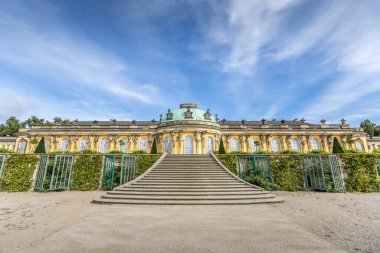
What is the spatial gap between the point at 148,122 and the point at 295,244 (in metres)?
47.9

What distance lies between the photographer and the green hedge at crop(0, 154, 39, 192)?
1389 centimetres

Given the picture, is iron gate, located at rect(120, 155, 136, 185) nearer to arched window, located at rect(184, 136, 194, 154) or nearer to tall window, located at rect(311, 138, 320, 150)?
arched window, located at rect(184, 136, 194, 154)

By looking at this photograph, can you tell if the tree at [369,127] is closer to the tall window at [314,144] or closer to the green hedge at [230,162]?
the tall window at [314,144]

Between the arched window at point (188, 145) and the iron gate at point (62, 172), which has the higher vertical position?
→ the arched window at point (188, 145)

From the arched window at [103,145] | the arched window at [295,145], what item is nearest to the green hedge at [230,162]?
the arched window at [295,145]

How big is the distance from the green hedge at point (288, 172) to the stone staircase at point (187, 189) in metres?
3.99

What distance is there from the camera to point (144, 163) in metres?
16.4

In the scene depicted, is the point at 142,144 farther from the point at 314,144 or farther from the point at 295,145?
the point at 314,144

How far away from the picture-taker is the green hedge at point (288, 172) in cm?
1440

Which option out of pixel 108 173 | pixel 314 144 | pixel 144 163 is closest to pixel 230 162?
pixel 144 163

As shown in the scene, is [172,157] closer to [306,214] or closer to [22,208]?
[22,208]

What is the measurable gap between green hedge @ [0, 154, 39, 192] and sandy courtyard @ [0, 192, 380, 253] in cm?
696

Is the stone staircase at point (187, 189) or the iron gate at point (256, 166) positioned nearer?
the stone staircase at point (187, 189)

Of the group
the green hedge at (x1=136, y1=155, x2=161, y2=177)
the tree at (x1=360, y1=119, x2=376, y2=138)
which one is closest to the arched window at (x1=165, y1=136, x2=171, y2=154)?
the green hedge at (x1=136, y1=155, x2=161, y2=177)
